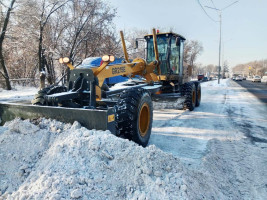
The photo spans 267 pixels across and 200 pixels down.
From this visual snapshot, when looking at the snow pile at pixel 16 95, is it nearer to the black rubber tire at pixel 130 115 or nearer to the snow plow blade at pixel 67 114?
the snow plow blade at pixel 67 114

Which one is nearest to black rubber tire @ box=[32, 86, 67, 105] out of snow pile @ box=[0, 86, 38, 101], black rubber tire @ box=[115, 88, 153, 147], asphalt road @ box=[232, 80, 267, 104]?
black rubber tire @ box=[115, 88, 153, 147]

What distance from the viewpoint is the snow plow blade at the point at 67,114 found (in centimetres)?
334

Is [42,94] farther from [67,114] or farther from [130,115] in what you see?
[130,115]

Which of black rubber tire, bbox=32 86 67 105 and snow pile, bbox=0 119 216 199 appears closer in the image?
snow pile, bbox=0 119 216 199

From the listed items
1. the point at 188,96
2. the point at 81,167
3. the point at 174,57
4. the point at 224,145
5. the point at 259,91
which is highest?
the point at 174,57

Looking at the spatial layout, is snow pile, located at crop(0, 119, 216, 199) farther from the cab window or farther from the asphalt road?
the asphalt road

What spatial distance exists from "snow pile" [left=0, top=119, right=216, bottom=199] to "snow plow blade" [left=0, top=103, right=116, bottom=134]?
0.15 m

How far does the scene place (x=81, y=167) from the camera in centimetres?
263

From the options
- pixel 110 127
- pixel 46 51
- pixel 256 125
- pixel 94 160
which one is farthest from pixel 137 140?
pixel 46 51

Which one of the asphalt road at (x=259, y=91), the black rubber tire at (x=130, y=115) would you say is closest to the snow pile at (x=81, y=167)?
the black rubber tire at (x=130, y=115)

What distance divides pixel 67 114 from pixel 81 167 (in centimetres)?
118

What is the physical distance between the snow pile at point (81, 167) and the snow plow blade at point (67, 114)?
15cm

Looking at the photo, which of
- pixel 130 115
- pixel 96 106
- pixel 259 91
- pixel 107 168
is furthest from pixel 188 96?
pixel 259 91

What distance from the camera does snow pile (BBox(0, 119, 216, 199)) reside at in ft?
7.78
